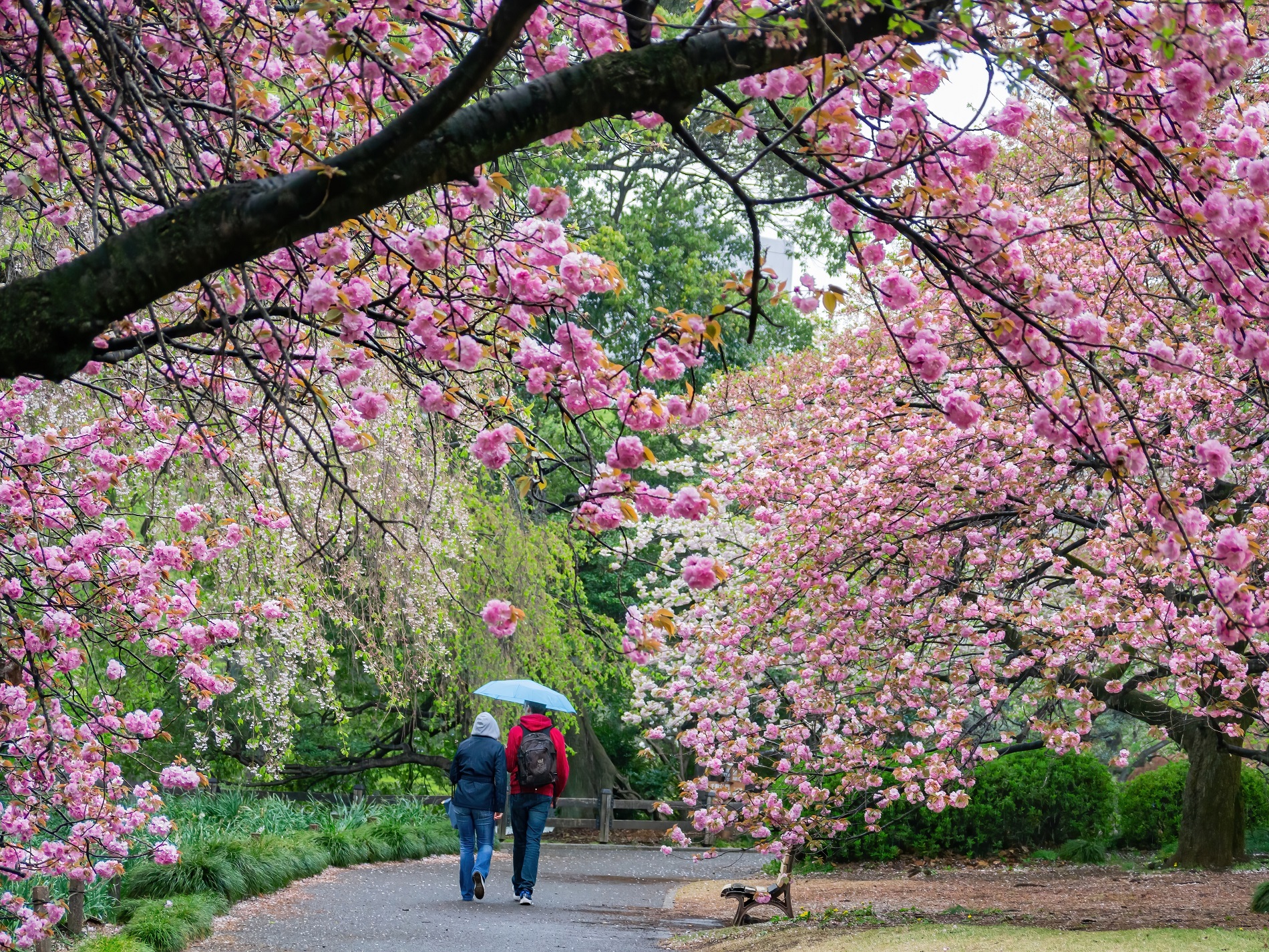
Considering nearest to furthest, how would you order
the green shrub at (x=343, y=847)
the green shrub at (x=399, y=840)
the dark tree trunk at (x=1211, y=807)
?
1. the dark tree trunk at (x=1211, y=807)
2. the green shrub at (x=343, y=847)
3. the green shrub at (x=399, y=840)

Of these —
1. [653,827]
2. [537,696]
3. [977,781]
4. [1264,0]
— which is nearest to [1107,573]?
[1264,0]

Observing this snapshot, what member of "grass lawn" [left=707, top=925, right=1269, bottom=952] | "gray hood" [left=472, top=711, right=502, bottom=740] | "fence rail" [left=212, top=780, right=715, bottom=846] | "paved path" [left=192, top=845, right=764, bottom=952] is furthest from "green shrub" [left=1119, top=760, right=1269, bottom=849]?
"gray hood" [left=472, top=711, right=502, bottom=740]

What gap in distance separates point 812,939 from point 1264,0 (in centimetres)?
595

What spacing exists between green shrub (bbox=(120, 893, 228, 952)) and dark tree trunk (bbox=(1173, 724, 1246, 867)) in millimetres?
9237

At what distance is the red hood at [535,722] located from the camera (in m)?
10.1

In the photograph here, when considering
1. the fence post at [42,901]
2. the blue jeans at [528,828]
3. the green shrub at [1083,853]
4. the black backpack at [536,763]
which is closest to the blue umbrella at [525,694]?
the black backpack at [536,763]

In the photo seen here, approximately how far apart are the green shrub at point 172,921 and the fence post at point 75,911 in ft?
0.88

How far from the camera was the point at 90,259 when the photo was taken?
284 cm

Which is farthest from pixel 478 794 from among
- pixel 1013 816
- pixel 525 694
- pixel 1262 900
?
pixel 1013 816

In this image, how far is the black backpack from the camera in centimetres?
984

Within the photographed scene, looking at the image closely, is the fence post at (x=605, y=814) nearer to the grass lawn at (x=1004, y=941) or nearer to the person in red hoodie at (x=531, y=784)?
the person in red hoodie at (x=531, y=784)

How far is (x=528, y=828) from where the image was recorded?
9.82 m

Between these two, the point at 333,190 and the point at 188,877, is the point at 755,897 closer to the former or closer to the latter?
the point at 188,877

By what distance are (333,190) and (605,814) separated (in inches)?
719
